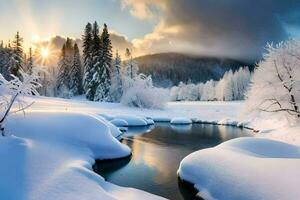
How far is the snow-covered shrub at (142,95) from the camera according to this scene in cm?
5372

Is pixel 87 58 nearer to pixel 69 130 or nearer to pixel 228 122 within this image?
pixel 228 122

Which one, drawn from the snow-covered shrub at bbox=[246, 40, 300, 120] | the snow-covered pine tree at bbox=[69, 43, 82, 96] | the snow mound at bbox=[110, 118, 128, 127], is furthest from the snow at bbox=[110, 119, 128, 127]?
the snow-covered pine tree at bbox=[69, 43, 82, 96]

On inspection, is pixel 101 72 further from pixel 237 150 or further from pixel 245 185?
pixel 245 185

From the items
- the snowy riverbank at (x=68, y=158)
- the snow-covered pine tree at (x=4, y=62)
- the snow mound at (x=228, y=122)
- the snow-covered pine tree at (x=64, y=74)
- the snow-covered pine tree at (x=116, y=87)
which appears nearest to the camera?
the snowy riverbank at (x=68, y=158)

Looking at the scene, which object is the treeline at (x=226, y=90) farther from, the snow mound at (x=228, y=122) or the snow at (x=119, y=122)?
the snow at (x=119, y=122)

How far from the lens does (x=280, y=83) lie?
2689cm

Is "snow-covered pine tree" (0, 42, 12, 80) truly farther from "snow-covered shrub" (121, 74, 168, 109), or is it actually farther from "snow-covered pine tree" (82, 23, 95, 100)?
"snow-covered shrub" (121, 74, 168, 109)

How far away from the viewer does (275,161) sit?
12.3 m

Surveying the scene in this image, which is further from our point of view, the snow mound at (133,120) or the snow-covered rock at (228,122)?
the snow-covered rock at (228,122)

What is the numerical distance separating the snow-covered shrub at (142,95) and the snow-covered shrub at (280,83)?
2664 cm

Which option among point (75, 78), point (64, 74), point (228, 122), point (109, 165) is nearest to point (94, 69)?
point (75, 78)

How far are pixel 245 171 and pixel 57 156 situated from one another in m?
8.24

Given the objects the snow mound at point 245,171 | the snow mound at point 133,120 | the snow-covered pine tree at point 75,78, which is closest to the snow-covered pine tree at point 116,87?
the snow-covered pine tree at point 75,78

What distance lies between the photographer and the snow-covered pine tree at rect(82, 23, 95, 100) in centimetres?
5622
